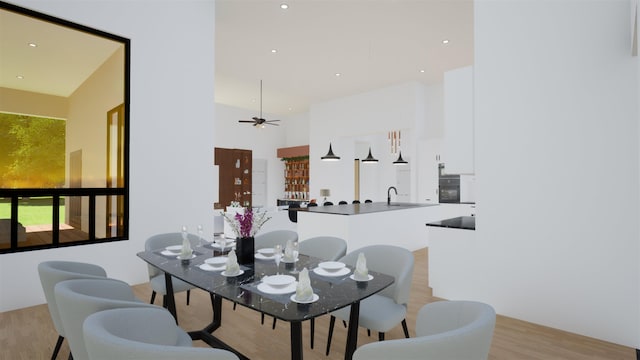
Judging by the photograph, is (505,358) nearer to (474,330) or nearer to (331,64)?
(474,330)

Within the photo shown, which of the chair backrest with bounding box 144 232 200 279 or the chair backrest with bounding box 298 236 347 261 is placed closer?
the chair backrest with bounding box 298 236 347 261

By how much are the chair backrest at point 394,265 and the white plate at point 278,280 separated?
2.56 ft

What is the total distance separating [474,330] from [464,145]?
280 cm

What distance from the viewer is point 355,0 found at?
15.7 feet

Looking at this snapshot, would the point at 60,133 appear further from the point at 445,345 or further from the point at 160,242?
the point at 445,345

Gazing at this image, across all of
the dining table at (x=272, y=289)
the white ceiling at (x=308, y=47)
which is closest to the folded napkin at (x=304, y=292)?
the dining table at (x=272, y=289)

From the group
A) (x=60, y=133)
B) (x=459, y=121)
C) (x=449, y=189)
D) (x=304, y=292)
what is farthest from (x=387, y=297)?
(x=449, y=189)

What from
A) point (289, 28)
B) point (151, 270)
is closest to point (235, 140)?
point (289, 28)

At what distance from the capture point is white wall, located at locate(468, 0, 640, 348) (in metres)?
2.83

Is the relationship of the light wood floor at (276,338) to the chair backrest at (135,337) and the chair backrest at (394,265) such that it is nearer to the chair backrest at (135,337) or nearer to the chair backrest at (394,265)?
the chair backrest at (394,265)

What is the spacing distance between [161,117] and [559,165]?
4503 millimetres

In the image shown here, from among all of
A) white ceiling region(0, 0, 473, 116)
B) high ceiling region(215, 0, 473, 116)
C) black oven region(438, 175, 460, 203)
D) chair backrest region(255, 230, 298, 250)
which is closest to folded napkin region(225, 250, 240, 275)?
chair backrest region(255, 230, 298, 250)

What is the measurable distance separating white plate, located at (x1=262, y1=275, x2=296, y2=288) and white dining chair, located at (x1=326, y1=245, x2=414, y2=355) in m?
0.51

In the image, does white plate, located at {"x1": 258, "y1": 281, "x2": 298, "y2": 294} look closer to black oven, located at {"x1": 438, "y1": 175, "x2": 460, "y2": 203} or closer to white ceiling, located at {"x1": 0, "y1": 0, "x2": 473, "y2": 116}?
white ceiling, located at {"x1": 0, "y1": 0, "x2": 473, "y2": 116}
